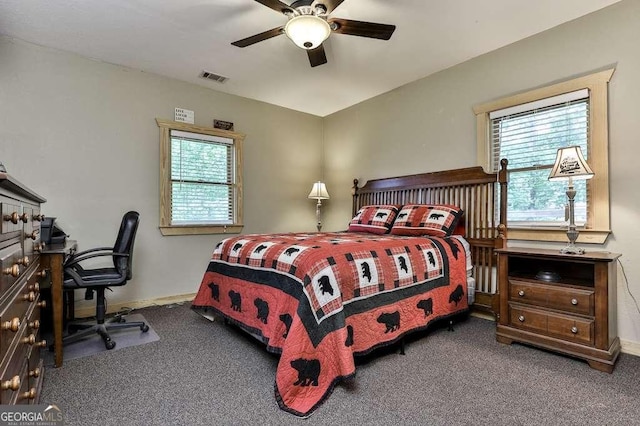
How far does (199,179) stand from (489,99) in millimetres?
3331

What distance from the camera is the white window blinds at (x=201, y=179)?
3.82m

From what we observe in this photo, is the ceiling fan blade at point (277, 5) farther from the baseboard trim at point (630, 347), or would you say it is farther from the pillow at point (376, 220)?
the baseboard trim at point (630, 347)

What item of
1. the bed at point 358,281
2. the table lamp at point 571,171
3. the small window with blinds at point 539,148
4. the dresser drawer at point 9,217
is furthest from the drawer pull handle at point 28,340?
the small window with blinds at point 539,148

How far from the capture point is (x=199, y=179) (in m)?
3.99

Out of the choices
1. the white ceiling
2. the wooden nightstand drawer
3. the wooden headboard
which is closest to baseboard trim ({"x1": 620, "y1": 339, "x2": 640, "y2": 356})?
the wooden nightstand drawer

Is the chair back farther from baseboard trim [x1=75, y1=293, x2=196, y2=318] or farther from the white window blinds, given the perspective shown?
the white window blinds

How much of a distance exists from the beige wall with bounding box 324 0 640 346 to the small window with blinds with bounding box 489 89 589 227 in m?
0.18

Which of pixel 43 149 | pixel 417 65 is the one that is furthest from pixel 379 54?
pixel 43 149

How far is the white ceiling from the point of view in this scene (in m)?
2.50

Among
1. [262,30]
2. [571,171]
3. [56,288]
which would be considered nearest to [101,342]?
[56,288]

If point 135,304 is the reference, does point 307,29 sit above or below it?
above

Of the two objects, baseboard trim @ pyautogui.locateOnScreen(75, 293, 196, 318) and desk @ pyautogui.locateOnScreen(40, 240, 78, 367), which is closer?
desk @ pyautogui.locateOnScreen(40, 240, 78, 367)

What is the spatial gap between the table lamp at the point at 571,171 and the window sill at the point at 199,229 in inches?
135

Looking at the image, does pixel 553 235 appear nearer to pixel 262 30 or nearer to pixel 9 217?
pixel 262 30
